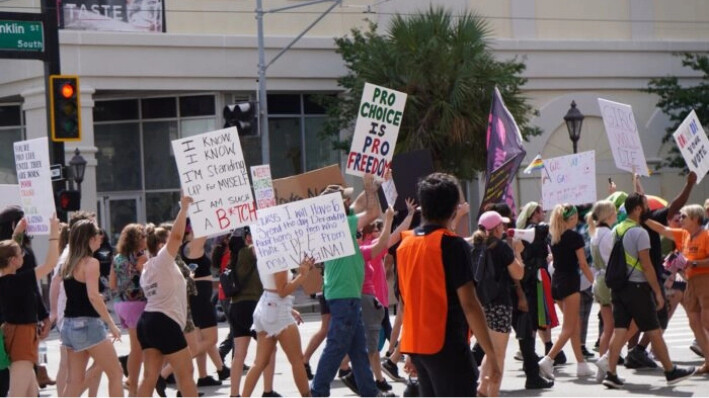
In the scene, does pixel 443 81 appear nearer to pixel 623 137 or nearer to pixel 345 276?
pixel 623 137

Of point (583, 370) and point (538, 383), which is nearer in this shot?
point (538, 383)

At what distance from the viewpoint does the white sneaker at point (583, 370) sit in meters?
12.4

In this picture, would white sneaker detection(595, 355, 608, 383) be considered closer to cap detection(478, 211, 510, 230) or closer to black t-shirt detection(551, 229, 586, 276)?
black t-shirt detection(551, 229, 586, 276)

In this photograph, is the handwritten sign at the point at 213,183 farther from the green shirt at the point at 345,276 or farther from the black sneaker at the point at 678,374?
the black sneaker at the point at 678,374

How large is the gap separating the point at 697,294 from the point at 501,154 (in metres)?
2.54

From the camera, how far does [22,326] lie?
30.5 ft

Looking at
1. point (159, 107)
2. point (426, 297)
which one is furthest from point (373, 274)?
point (159, 107)

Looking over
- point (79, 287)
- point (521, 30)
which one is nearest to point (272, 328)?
point (79, 287)

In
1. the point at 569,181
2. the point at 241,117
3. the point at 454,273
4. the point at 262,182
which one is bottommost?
the point at 454,273

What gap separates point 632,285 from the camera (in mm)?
11406

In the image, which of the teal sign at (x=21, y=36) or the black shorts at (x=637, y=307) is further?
the teal sign at (x=21, y=36)

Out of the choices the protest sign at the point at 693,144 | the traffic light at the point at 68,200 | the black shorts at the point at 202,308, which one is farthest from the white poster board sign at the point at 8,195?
the protest sign at the point at 693,144

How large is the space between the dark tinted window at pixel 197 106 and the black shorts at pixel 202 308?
66.6 ft

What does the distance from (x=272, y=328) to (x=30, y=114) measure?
23130mm
